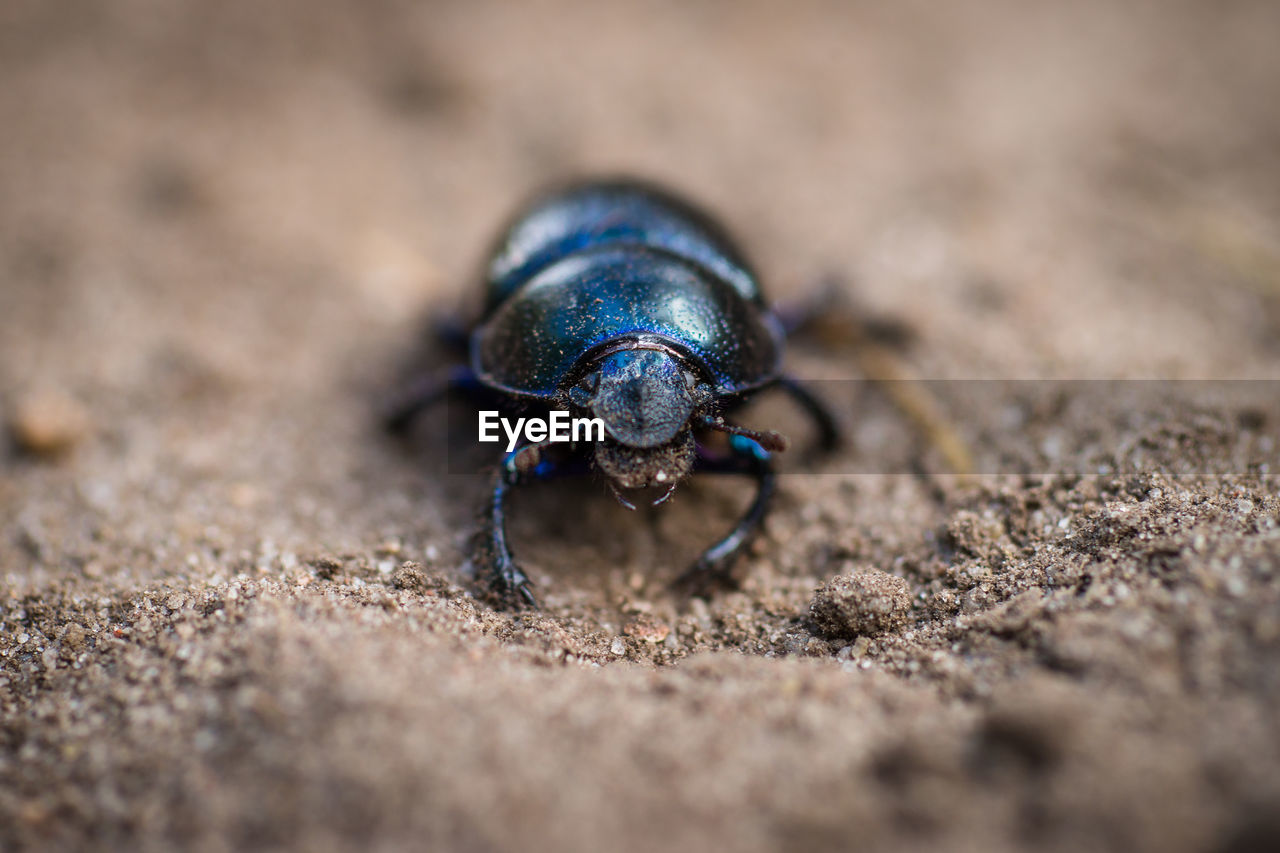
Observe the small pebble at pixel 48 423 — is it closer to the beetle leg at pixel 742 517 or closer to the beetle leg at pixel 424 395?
the beetle leg at pixel 424 395

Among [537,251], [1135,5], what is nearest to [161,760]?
[537,251]

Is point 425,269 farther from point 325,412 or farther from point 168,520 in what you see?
point 168,520

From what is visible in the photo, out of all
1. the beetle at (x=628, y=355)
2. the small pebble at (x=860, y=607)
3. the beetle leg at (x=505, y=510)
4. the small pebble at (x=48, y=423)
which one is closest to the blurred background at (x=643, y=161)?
the small pebble at (x=48, y=423)

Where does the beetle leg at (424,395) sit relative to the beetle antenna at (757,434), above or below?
above

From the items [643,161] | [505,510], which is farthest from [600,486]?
[643,161]

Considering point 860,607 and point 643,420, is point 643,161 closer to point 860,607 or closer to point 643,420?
point 643,420

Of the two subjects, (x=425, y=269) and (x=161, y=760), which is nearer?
(x=161, y=760)

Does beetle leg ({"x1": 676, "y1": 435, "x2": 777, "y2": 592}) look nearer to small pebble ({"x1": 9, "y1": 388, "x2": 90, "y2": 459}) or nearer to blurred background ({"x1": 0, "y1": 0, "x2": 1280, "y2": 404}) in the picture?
blurred background ({"x1": 0, "y1": 0, "x2": 1280, "y2": 404})
